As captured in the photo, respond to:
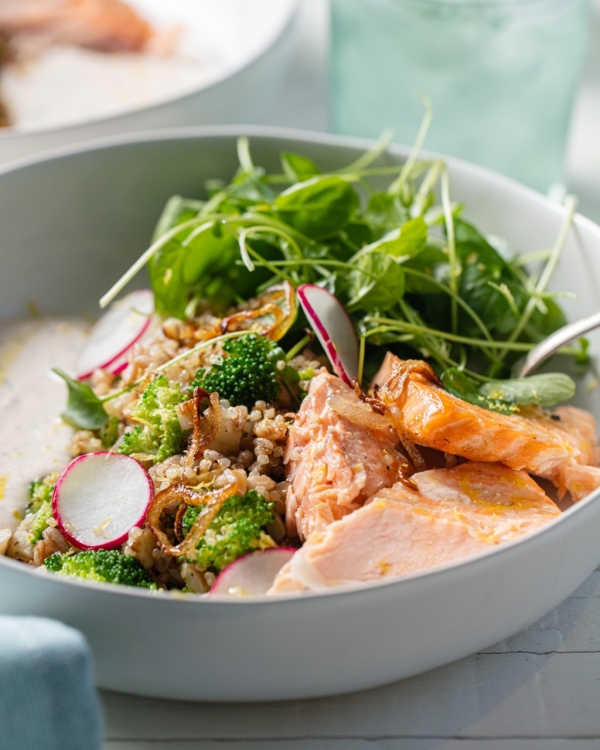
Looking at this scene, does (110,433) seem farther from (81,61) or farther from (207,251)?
(81,61)

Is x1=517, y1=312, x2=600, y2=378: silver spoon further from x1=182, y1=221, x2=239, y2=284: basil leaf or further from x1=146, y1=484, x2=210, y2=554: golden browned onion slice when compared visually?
x1=146, y1=484, x2=210, y2=554: golden browned onion slice

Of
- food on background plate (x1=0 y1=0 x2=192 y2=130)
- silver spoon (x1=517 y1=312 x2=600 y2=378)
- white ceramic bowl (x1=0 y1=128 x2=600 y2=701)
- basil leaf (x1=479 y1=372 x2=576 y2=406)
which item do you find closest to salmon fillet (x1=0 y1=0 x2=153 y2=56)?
food on background plate (x1=0 y1=0 x2=192 y2=130)

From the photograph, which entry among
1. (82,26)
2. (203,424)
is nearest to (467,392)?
(203,424)

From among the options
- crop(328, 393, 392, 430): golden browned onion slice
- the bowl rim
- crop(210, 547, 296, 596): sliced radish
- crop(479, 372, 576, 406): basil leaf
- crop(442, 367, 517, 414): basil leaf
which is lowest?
crop(210, 547, 296, 596): sliced radish

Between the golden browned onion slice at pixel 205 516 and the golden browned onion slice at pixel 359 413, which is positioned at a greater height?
the golden browned onion slice at pixel 359 413

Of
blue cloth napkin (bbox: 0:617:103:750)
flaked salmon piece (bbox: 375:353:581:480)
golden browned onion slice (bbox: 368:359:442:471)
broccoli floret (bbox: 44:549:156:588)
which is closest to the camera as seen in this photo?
blue cloth napkin (bbox: 0:617:103:750)

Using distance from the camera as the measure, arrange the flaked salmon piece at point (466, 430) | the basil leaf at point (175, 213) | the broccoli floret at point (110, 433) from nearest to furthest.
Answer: the flaked salmon piece at point (466, 430)
the broccoli floret at point (110, 433)
the basil leaf at point (175, 213)

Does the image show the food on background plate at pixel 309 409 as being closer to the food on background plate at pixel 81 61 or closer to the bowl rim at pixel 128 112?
the bowl rim at pixel 128 112

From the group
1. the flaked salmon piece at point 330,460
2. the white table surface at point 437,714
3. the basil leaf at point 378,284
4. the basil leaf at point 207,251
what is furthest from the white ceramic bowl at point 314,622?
the basil leaf at point 207,251
